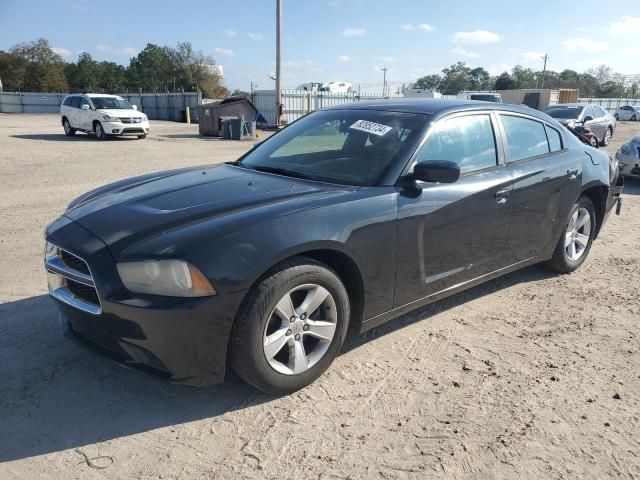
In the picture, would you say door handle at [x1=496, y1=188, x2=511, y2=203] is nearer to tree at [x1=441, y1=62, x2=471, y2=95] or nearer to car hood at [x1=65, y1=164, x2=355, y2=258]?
car hood at [x1=65, y1=164, x2=355, y2=258]

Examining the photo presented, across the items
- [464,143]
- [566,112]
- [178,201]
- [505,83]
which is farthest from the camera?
[505,83]

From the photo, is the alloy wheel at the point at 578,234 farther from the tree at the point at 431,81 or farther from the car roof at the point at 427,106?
the tree at the point at 431,81

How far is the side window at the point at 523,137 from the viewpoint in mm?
4164

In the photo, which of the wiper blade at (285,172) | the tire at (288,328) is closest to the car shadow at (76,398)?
the tire at (288,328)

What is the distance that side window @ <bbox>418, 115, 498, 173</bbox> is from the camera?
11.8 feet

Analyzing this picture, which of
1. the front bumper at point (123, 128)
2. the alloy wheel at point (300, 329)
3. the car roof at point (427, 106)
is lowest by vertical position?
the alloy wheel at point (300, 329)

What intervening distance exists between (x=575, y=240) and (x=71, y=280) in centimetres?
443

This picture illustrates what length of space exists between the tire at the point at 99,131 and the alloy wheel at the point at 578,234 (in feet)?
59.3

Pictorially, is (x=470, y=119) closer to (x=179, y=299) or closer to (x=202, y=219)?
(x=202, y=219)

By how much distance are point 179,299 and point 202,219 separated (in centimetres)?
48

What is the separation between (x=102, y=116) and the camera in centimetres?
1891

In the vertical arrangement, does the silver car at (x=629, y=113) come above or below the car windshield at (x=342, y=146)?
above

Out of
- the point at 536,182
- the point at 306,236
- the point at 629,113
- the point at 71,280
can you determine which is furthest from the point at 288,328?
the point at 629,113

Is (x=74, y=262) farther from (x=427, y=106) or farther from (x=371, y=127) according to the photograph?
(x=427, y=106)
